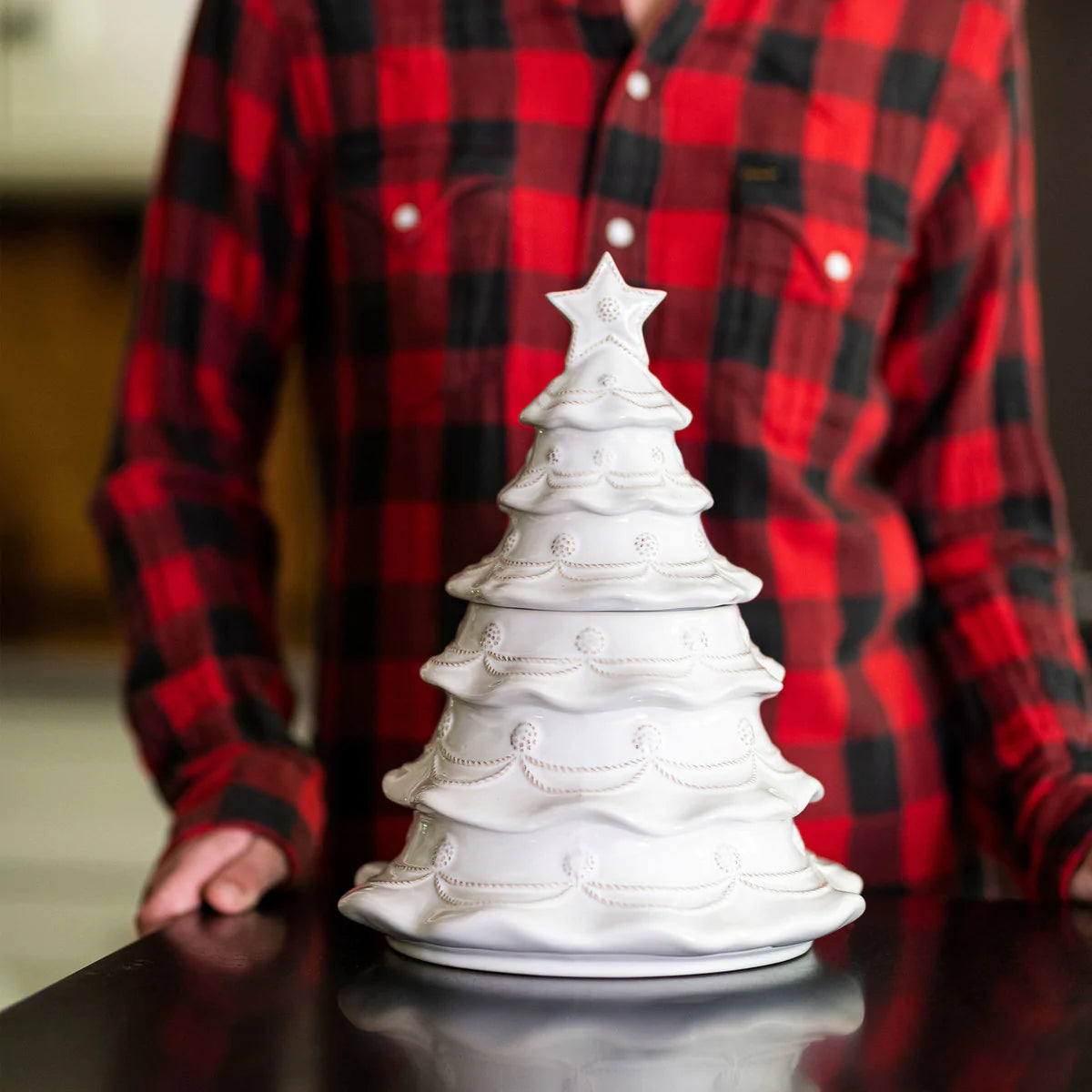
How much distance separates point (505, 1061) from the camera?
0.46 m

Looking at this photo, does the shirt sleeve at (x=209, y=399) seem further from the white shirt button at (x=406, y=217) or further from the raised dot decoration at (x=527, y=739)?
the raised dot decoration at (x=527, y=739)

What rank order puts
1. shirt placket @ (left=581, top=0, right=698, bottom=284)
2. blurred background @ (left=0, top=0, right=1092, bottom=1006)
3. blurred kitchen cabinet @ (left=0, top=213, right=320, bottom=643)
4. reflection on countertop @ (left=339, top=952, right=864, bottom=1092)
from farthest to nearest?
blurred kitchen cabinet @ (left=0, top=213, right=320, bottom=643) < blurred background @ (left=0, top=0, right=1092, bottom=1006) < shirt placket @ (left=581, top=0, right=698, bottom=284) < reflection on countertop @ (left=339, top=952, right=864, bottom=1092)

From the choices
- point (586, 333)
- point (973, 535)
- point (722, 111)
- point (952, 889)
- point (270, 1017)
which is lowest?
point (952, 889)

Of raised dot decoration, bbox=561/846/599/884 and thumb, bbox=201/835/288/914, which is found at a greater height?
raised dot decoration, bbox=561/846/599/884

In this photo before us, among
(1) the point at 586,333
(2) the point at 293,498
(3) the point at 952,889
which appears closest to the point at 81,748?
(2) the point at 293,498

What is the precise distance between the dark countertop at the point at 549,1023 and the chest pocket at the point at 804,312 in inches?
17.7

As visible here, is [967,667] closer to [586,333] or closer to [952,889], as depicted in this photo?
[952,889]

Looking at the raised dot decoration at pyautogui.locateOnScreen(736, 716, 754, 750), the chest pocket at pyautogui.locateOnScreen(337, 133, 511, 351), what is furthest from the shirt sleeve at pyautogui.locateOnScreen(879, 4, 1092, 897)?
the raised dot decoration at pyautogui.locateOnScreen(736, 716, 754, 750)

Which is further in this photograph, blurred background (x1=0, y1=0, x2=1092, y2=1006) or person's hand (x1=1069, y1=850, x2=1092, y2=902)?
blurred background (x1=0, y1=0, x2=1092, y2=1006)

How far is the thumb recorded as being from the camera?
0.70 meters

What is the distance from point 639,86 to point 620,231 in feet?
0.32

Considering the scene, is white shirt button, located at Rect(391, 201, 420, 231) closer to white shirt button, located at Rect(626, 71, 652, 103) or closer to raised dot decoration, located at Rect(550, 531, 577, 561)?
white shirt button, located at Rect(626, 71, 652, 103)

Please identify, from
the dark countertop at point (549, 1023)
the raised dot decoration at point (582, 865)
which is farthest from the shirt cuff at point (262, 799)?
the raised dot decoration at point (582, 865)

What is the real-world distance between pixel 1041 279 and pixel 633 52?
163cm
